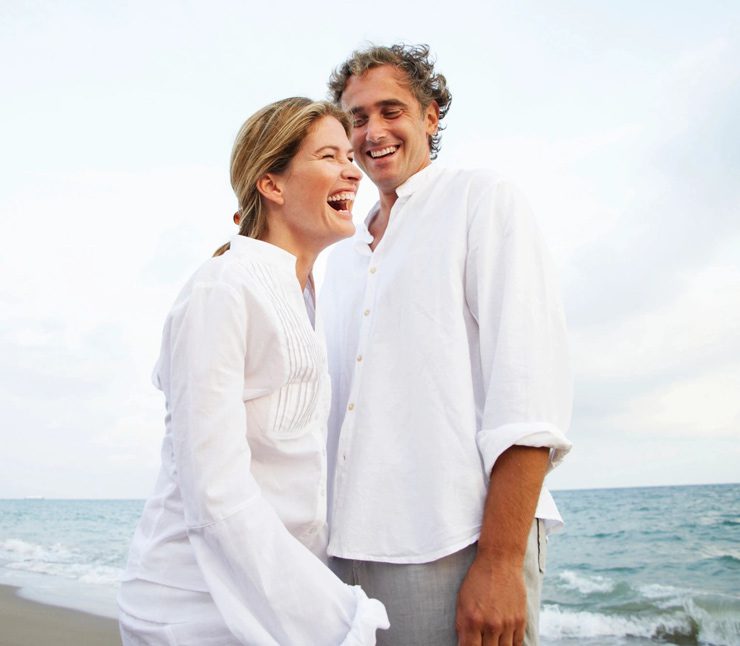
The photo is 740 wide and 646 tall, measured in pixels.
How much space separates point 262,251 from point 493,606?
1036 millimetres

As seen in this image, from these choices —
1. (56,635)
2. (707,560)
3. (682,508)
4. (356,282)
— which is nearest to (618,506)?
(682,508)

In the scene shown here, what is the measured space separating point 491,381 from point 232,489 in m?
0.76

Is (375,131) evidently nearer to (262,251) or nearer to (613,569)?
(262,251)

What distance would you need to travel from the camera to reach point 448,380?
1.98 metres

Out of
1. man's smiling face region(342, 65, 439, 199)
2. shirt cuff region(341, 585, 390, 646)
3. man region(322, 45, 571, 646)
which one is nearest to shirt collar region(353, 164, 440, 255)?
man's smiling face region(342, 65, 439, 199)

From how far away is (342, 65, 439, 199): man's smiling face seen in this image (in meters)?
2.54

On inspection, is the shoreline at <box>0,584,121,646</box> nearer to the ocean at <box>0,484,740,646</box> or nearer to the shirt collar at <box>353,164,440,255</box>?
the ocean at <box>0,484,740,646</box>

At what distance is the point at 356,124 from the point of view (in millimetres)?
2631

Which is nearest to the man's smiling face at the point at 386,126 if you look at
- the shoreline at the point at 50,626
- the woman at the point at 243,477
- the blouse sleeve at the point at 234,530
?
the woman at the point at 243,477

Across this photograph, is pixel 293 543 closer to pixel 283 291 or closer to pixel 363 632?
pixel 363 632

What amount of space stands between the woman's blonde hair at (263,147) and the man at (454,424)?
0.44 m

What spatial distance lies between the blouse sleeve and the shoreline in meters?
5.72

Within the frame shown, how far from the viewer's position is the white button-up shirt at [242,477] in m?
1.46

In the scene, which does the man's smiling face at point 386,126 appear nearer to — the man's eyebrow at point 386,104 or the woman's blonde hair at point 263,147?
the man's eyebrow at point 386,104
